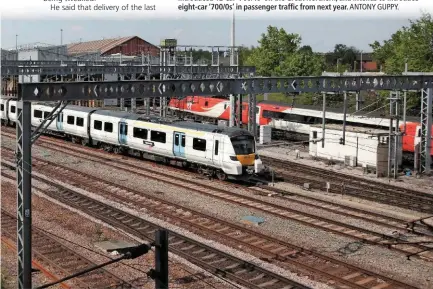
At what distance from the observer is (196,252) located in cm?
1423

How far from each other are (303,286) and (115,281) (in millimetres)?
3941

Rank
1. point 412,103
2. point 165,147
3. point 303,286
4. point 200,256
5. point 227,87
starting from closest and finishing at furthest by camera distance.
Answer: point 303,286
point 200,256
point 227,87
point 165,147
point 412,103

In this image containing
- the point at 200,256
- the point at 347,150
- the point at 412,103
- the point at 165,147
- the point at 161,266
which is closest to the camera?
the point at 161,266

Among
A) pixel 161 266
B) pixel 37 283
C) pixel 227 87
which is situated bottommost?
pixel 37 283

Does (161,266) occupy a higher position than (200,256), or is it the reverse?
(161,266)

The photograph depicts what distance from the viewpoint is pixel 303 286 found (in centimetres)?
1183

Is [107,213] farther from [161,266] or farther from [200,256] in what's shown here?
[161,266]

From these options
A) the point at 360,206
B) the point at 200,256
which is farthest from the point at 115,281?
the point at 360,206

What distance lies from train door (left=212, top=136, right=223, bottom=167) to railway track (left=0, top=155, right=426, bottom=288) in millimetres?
3646

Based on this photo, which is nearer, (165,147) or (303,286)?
(303,286)

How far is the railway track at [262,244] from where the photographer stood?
12516 millimetres

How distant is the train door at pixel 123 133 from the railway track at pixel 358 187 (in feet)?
23.9

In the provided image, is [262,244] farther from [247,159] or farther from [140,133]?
[140,133]

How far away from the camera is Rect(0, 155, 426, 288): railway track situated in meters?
12.5
